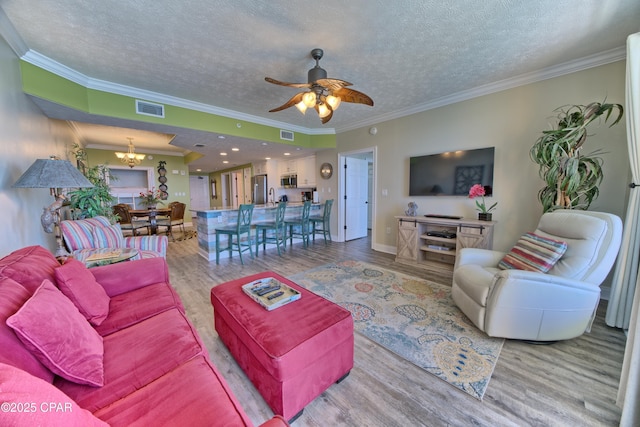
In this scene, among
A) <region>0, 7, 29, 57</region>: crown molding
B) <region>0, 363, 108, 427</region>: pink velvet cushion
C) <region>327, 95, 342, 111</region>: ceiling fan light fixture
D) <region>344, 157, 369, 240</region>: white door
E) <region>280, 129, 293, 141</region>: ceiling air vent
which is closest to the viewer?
<region>0, 363, 108, 427</region>: pink velvet cushion

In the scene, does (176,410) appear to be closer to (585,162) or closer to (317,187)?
(585,162)

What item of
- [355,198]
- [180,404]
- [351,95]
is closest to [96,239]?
[180,404]

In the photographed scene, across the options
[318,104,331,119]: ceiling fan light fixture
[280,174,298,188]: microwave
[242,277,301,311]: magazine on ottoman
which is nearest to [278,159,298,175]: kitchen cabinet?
[280,174,298,188]: microwave

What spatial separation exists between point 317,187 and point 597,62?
15.4 ft

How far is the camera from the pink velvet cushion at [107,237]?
2.66 metres

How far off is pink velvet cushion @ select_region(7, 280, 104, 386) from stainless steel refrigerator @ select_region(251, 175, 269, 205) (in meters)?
6.30

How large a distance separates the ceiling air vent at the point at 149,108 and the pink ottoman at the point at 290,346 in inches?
121

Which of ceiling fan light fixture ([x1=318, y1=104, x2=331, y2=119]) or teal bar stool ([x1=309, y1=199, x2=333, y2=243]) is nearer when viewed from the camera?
ceiling fan light fixture ([x1=318, y1=104, x2=331, y2=119])

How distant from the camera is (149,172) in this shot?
24.4 feet

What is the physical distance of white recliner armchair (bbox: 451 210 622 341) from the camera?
1769 millimetres

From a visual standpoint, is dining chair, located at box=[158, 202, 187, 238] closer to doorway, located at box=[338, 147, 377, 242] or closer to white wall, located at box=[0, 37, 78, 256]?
white wall, located at box=[0, 37, 78, 256]

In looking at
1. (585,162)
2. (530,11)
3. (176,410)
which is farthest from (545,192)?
(176,410)

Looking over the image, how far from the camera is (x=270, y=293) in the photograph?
5.65ft

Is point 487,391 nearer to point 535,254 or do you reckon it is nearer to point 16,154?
point 535,254
